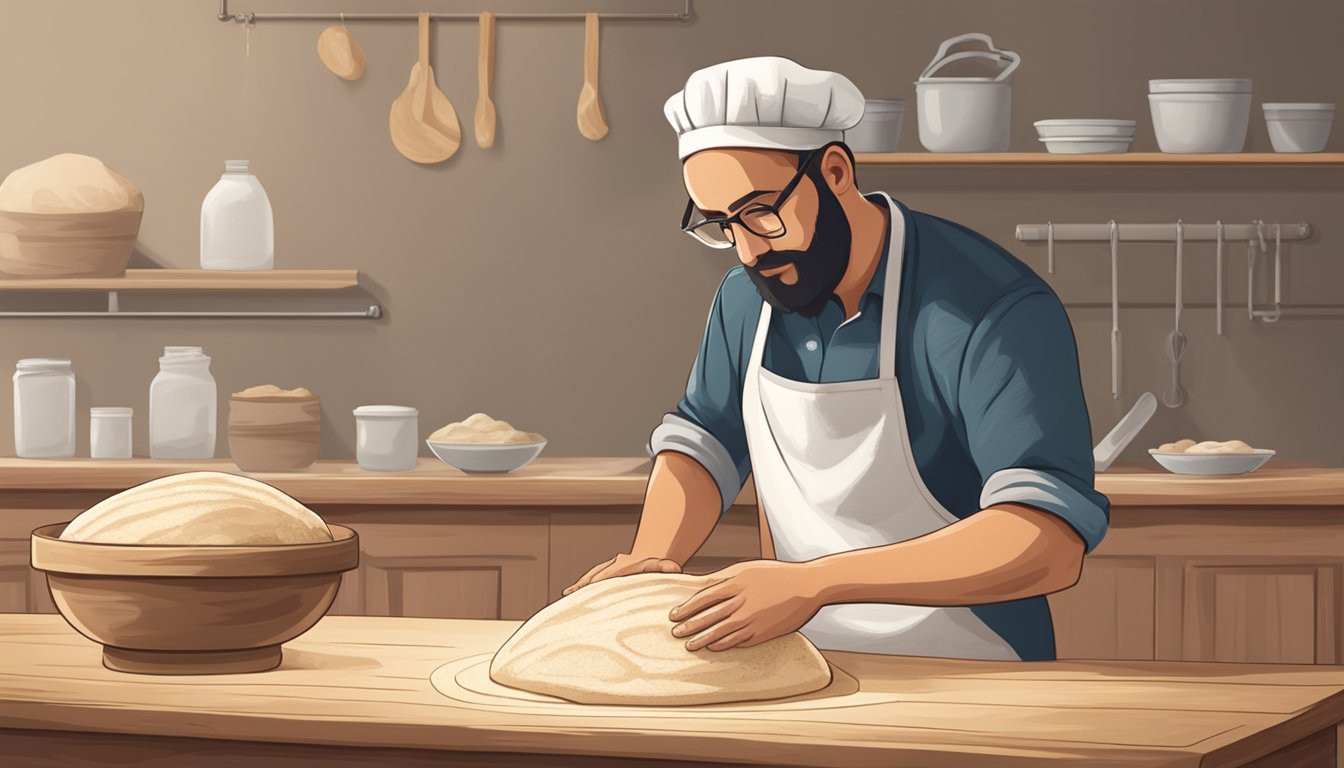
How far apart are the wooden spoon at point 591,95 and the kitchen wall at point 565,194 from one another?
0.12ft

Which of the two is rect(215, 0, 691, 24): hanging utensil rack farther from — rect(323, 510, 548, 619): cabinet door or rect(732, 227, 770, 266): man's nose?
rect(732, 227, 770, 266): man's nose

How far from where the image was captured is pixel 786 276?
1.77m

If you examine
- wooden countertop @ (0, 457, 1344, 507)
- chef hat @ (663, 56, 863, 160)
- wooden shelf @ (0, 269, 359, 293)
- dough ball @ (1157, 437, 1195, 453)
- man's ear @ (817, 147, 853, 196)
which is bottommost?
wooden countertop @ (0, 457, 1344, 507)

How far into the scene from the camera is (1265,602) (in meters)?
2.92

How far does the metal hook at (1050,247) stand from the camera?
344 centimetres

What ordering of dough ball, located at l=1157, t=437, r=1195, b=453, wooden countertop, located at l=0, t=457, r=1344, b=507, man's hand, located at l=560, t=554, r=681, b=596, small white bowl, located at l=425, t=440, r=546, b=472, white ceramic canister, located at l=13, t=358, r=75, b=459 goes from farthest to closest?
white ceramic canister, located at l=13, t=358, r=75, b=459, dough ball, located at l=1157, t=437, r=1195, b=453, small white bowl, located at l=425, t=440, r=546, b=472, wooden countertop, located at l=0, t=457, r=1344, b=507, man's hand, located at l=560, t=554, r=681, b=596

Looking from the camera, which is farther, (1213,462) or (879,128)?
(879,128)

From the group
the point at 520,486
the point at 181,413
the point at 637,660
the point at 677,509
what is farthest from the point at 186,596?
the point at 181,413

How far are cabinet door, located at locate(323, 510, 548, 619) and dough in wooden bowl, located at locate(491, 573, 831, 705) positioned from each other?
5.14ft

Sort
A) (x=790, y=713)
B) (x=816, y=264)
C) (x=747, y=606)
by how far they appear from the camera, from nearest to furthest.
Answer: (x=790, y=713), (x=747, y=606), (x=816, y=264)

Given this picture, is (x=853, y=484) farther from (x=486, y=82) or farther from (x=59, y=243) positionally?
(x=59, y=243)

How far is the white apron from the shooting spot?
5.93 ft

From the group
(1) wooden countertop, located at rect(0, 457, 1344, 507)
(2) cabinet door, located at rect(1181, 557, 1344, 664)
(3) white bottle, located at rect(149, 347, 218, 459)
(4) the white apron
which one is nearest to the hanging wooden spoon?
(3) white bottle, located at rect(149, 347, 218, 459)

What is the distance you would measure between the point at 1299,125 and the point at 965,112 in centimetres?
72
